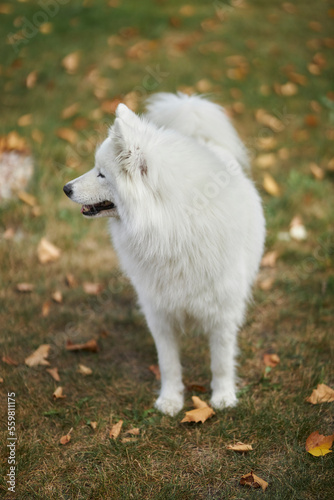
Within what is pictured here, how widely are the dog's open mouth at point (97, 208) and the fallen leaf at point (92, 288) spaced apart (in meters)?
1.29

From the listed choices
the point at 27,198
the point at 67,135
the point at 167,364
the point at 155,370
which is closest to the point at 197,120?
the point at 167,364

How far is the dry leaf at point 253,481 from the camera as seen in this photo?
192 centimetres

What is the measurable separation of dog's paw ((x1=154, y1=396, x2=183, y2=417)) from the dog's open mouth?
3.46 ft

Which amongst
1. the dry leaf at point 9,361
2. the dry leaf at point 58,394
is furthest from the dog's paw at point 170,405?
the dry leaf at point 9,361

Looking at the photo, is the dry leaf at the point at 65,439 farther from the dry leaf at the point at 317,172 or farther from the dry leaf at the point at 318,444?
the dry leaf at the point at 317,172

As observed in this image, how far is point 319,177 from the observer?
175 inches

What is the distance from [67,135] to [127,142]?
3.19 metres

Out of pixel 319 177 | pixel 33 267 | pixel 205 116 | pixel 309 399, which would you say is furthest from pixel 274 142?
pixel 309 399

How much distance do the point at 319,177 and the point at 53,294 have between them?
2741 millimetres

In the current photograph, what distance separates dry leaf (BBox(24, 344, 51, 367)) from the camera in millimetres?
2732

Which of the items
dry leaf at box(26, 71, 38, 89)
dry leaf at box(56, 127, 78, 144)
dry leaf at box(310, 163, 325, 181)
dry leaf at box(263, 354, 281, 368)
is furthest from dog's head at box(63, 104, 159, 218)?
dry leaf at box(26, 71, 38, 89)

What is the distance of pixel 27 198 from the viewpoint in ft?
13.4

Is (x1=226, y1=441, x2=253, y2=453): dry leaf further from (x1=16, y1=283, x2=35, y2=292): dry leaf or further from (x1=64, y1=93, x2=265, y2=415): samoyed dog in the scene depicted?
(x1=16, y1=283, x2=35, y2=292): dry leaf

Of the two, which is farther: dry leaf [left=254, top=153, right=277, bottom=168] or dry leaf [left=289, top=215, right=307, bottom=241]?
dry leaf [left=254, top=153, right=277, bottom=168]
